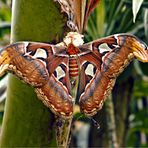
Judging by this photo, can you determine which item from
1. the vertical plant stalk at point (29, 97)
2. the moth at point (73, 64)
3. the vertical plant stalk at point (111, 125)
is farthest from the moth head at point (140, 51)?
the vertical plant stalk at point (111, 125)

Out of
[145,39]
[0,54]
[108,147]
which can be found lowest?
[108,147]

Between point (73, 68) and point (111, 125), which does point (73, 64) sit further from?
point (111, 125)

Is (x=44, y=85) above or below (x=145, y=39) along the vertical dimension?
below

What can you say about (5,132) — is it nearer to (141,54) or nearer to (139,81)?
(141,54)

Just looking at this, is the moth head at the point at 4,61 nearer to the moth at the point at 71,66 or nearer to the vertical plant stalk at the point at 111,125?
the moth at the point at 71,66

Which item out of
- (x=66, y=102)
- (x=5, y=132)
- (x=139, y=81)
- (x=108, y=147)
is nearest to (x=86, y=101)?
(x=66, y=102)

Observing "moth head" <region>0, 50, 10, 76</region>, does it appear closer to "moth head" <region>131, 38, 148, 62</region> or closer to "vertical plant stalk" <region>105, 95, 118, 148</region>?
"moth head" <region>131, 38, 148, 62</region>

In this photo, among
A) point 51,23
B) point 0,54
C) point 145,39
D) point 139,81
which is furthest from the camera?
point 139,81
